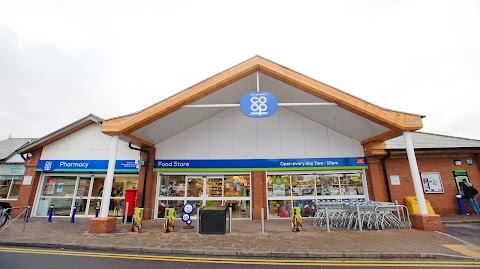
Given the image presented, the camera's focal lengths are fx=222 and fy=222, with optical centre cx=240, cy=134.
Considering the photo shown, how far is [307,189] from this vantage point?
38.4ft

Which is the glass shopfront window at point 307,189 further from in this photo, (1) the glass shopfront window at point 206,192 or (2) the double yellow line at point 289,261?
(2) the double yellow line at point 289,261

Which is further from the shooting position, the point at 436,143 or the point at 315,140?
the point at 436,143

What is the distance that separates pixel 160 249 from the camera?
229 inches

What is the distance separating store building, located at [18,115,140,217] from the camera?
12336 millimetres

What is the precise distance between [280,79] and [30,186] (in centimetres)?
1478

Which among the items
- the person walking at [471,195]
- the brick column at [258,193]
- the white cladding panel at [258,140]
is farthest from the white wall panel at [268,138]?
the person walking at [471,195]

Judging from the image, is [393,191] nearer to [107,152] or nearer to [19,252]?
[19,252]

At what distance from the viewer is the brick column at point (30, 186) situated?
481 inches

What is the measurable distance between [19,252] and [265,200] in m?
9.05

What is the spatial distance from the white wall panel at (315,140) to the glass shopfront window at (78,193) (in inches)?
384

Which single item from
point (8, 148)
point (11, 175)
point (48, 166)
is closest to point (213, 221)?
point (48, 166)

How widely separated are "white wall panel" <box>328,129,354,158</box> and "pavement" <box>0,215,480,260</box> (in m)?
4.61

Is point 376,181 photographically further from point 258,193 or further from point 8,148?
point 8,148

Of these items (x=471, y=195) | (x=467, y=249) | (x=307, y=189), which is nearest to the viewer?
(x=467, y=249)
